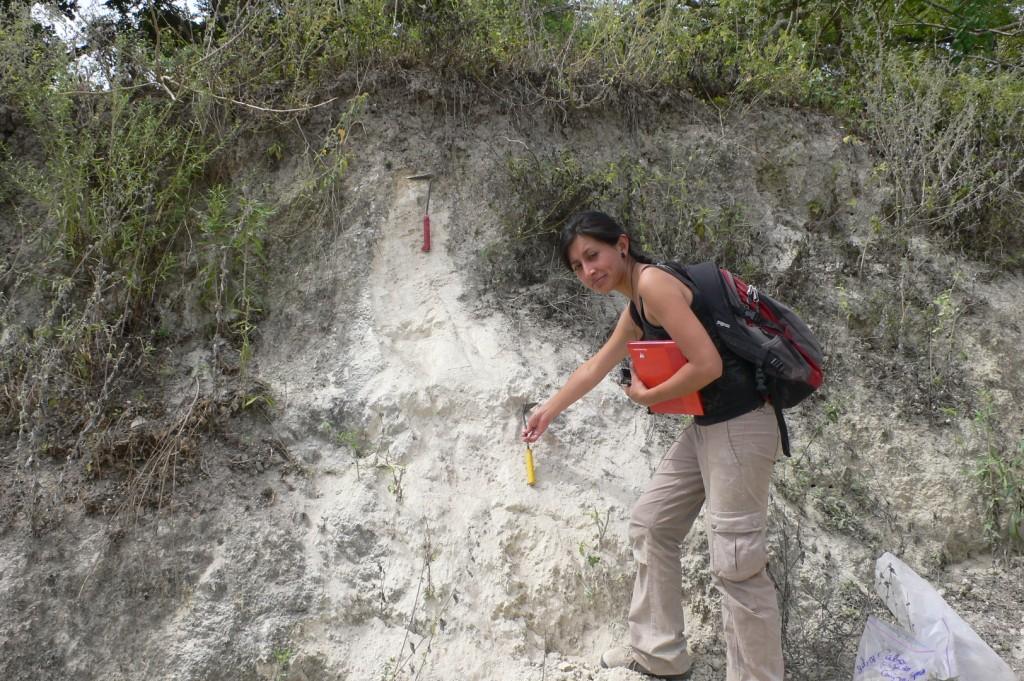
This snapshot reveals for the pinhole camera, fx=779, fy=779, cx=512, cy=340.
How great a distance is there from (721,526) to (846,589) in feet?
3.97

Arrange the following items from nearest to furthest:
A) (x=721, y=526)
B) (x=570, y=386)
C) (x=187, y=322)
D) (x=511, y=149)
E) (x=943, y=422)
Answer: (x=721, y=526), (x=570, y=386), (x=187, y=322), (x=943, y=422), (x=511, y=149)

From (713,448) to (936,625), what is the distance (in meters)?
1.22

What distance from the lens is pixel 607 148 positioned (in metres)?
4.96

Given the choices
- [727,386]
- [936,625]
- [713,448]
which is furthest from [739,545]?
[936,625]

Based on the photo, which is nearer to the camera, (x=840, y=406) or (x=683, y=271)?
(x=683, y=271)

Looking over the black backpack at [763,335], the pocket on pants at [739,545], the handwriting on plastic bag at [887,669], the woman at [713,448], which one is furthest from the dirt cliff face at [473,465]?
the black backpack at [763,335]

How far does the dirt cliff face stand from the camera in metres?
3.07

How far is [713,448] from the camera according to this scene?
275 cm

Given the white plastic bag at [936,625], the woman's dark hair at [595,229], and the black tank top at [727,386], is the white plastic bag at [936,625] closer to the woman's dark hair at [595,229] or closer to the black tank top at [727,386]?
the black tank top at [727,386]

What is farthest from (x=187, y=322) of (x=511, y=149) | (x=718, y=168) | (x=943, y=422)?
(x=943, y=422)

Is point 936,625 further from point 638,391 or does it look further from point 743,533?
point 638,391

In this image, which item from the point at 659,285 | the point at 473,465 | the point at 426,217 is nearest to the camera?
the point at 659,285

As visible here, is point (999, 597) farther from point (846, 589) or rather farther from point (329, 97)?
point (329, 97)

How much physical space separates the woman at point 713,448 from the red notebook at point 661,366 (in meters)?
0.04
